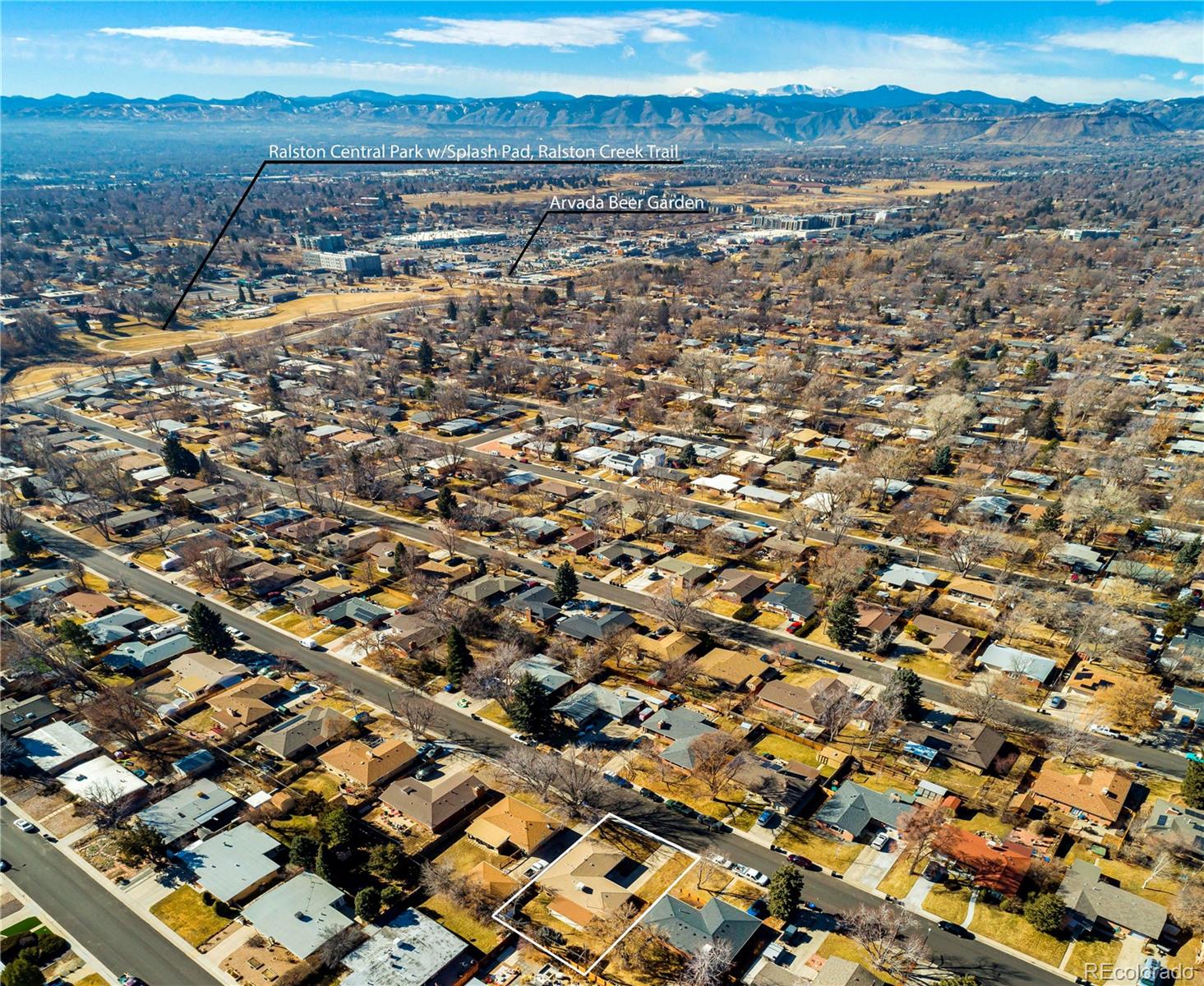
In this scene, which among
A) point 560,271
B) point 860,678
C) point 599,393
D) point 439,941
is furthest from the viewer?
point 560,271

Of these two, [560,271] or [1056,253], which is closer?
[1056,253]

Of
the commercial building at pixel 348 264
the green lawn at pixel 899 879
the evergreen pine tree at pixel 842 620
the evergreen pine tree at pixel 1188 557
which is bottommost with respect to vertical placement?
the green lawn at pixel 899 879

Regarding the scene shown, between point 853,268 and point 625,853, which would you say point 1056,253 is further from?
point 625,853

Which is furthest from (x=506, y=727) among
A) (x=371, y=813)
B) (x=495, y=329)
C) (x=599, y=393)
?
(x=495, y=329)

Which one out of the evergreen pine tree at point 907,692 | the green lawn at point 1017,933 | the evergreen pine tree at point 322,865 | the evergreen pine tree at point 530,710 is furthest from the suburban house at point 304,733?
the green lawn at point 1017,933

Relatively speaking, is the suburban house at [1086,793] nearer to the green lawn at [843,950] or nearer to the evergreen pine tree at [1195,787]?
the evergreen pine tree at [1195,787]

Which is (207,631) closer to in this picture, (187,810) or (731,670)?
(187,810)
